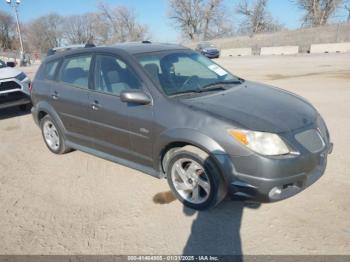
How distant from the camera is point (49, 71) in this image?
5410 millimetres

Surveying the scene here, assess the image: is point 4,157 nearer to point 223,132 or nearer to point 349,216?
point 223,132

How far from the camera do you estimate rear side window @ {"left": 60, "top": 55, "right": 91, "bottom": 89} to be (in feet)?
14.9

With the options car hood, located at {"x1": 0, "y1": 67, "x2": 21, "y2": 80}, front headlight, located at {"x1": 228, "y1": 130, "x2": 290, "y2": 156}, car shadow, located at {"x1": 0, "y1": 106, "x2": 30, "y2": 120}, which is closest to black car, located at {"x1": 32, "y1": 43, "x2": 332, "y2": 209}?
front headlight, located at {"x1": 228, "y1": 130, "x2": 290, "y2": 156}

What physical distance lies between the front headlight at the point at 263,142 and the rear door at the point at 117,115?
112 centimetres

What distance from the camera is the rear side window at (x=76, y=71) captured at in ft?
14.9

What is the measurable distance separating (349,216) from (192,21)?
6575cm

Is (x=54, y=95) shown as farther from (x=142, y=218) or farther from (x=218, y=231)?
(x=218, y=231)

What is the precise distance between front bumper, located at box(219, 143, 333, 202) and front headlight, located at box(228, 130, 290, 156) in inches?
4.0

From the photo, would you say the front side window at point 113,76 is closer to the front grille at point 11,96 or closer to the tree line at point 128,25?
the front grille at point 11,96

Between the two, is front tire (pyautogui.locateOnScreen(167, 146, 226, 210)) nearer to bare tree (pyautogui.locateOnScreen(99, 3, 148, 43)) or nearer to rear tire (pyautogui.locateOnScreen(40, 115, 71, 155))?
rear tire (pyautogui.locateOnScreen(40, 115, 71, 155))

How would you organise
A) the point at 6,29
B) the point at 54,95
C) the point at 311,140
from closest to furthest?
1. the point at 311,140
2. the point at 54,95
3. the point at 6,29

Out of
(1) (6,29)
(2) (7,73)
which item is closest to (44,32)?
(1) (6,29)

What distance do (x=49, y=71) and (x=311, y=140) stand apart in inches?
162

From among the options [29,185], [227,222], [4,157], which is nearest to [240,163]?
[227,222]
